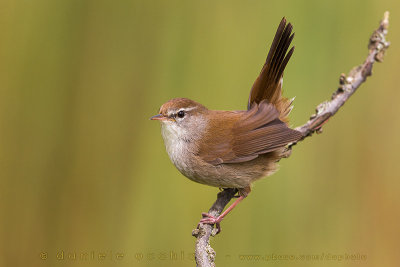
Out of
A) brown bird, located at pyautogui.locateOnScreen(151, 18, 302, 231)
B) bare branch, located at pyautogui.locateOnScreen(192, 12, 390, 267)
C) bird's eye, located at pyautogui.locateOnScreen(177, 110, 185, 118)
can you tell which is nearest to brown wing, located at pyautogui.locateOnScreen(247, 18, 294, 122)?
brown bird, located at pyautogui.locateOnScreen(151, 18, 302, 231)

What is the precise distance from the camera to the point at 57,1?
382 centimetres

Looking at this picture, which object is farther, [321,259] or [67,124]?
[67,124]

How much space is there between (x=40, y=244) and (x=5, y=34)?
1.41 meters

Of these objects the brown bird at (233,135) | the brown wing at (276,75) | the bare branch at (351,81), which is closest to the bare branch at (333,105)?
the bare branch at (351,81)

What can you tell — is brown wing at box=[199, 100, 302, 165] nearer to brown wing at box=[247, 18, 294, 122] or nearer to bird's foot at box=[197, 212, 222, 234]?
brown wing at box=[247, 18, 294, 122]

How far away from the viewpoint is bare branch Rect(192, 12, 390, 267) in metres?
2.92

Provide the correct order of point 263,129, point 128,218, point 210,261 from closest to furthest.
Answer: point 210,261 < point 263,129 < point 128,218

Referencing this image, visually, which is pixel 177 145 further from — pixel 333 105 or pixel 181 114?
pixel 333 105

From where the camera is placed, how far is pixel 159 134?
3.94 metres

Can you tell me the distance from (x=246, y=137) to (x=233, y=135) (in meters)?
0.09

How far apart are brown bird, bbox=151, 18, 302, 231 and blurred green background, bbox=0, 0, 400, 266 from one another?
220 mm

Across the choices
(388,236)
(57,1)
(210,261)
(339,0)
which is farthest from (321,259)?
(57,1)

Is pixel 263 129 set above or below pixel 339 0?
below

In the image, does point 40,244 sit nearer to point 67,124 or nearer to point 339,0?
point 67,124
